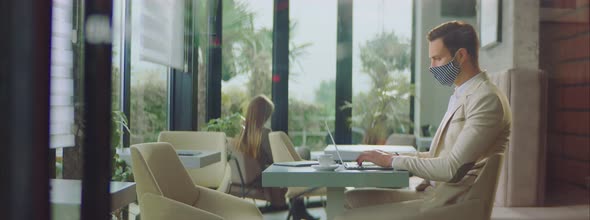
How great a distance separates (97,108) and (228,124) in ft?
17.1

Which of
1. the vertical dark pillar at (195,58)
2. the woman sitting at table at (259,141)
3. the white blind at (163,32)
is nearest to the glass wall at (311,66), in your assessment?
the vertical dark pillar at (195,58)

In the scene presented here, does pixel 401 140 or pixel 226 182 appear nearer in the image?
pixel 226 182

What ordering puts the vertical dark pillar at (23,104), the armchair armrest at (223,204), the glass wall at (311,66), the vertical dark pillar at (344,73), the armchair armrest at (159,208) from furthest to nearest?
the vertical dark pillar at (344,73), the glass wall at (311,66), the armchair armrest at (223,204), the armchair armrest at (159,208), the vertical dark pillar at (23,104)

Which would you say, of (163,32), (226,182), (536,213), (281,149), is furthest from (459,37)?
(536,213)

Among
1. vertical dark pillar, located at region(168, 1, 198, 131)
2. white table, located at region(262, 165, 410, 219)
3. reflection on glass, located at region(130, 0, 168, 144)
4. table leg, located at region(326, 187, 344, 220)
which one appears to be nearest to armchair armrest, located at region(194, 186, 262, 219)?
table leg, located at region(326, 187, 344, 220)

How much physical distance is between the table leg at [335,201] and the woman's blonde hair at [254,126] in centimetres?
175

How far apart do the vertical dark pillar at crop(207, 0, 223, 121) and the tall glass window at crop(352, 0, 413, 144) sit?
145cm

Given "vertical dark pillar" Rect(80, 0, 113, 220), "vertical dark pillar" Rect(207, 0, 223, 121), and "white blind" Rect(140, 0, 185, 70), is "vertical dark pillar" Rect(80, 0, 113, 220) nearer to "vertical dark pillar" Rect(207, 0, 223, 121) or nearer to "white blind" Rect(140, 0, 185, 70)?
"white blind" Rect(140, 0, 185, 70)

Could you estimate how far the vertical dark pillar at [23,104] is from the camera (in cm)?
54

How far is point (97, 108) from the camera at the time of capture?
605mm

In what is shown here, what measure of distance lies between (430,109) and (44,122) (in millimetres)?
6040

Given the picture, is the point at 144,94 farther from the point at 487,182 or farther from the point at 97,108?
the point at 97,108

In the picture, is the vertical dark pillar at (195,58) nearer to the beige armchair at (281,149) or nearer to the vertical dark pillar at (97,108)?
the beige armchair at (281,149)

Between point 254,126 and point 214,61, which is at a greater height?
point 214,61
